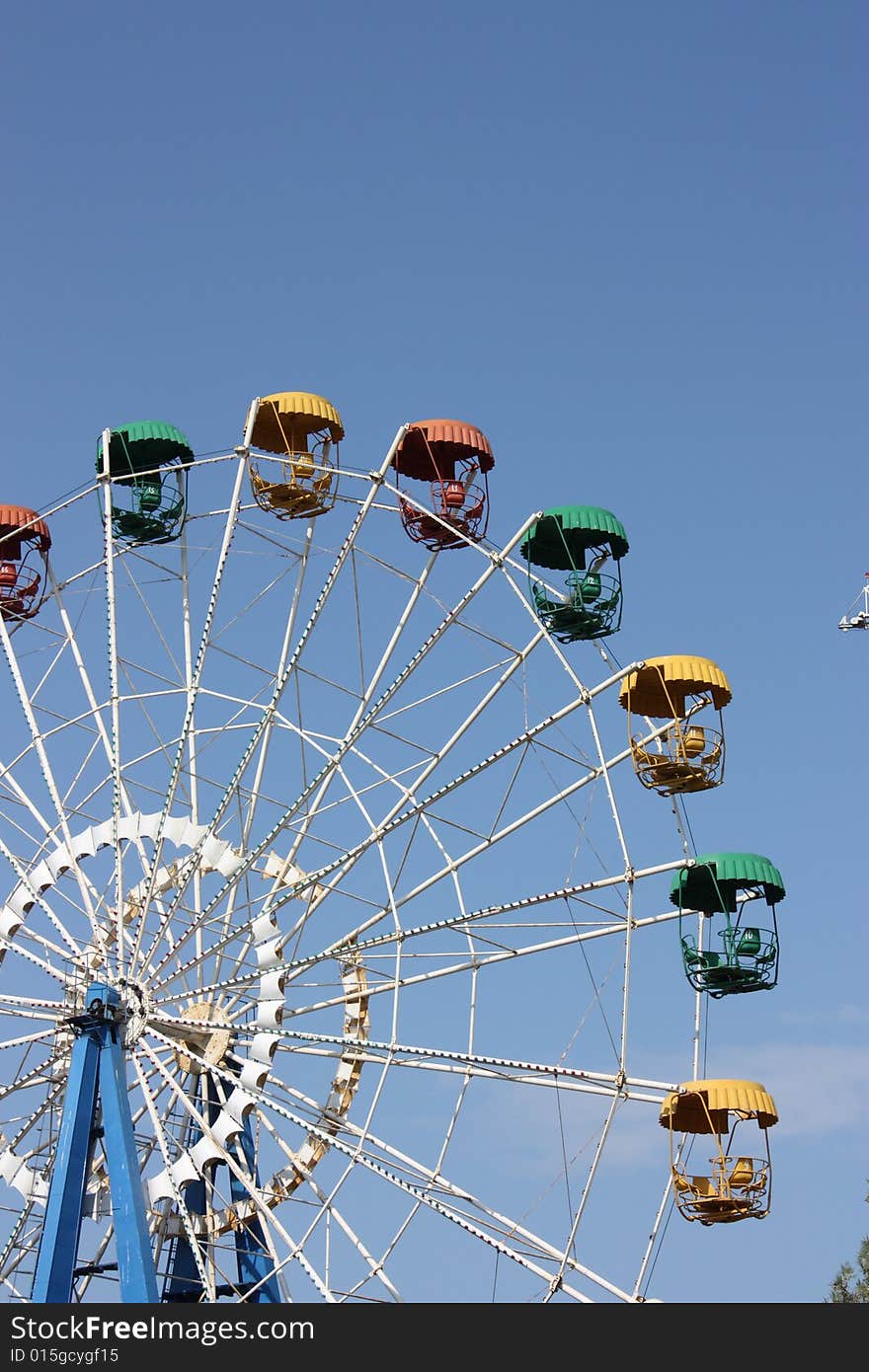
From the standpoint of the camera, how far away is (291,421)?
37.0 m

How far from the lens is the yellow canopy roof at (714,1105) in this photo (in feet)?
111

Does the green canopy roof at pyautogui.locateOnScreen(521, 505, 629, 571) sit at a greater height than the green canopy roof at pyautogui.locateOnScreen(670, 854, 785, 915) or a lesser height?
greater

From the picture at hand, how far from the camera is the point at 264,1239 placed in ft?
116

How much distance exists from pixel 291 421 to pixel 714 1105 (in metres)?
12.1

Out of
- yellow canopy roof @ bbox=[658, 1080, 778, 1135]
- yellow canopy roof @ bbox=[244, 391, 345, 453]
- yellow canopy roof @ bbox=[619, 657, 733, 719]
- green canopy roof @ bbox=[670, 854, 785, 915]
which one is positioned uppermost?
yellow canopy roof @ bbox=[244, 391, 345, 453]

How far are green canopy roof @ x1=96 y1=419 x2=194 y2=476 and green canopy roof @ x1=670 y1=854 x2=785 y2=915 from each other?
10349mm

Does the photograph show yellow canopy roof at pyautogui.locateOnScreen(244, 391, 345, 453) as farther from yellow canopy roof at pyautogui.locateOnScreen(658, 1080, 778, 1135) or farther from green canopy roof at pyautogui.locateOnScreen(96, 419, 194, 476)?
yellow canopy roof at pyautogui.locateOnScreen(658, 1080, 778, 1135)

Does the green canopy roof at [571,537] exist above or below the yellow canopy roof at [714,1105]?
above

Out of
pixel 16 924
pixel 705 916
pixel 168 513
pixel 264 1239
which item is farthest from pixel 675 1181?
pixel 168 513

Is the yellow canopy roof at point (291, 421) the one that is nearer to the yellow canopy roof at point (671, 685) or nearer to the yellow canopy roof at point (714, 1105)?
the yellow canopy roof at point (671, 685)

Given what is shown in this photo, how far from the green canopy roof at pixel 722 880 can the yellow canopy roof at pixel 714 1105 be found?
2.62m

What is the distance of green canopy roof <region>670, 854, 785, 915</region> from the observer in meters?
34.8
